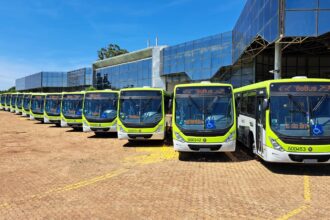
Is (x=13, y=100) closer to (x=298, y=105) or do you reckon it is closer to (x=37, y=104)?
(x=37, y=104)

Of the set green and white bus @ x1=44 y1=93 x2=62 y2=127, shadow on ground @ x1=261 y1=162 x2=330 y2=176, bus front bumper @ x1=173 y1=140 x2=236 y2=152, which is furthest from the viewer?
green and white bus @ x1=44 y1=93 x2=62 y2=127

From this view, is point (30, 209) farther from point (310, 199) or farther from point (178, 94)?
point (178, 94)

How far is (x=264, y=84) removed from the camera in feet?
35.4

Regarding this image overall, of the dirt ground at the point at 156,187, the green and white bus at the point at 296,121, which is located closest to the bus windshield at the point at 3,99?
the dirt ground at the point at 156,187

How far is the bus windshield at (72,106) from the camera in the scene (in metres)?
22.3

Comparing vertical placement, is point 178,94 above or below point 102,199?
above

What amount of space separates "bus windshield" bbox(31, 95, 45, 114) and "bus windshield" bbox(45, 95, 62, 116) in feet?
8.90

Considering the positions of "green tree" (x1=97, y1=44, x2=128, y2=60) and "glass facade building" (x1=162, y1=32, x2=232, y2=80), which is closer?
"glass facade building" (x1=162, y1=32, x2=232, y2=80)

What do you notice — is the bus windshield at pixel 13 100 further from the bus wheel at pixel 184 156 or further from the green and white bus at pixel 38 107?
the bus wheel at pixel 184 156

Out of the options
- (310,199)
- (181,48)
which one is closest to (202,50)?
(181,48)

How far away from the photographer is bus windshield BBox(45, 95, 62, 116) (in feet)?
85.5

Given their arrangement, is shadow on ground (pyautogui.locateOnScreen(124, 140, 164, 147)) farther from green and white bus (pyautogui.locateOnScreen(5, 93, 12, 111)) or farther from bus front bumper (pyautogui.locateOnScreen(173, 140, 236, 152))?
green and white bus (pyautogui.locateOnScreen(5, 93, 12, 111))

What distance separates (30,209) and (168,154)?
23.7 feet

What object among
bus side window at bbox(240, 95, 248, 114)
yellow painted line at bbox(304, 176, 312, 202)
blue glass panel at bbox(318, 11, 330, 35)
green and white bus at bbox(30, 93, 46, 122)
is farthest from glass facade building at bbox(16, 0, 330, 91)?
green and white bus at bbox(30, 93, 46, 122)
